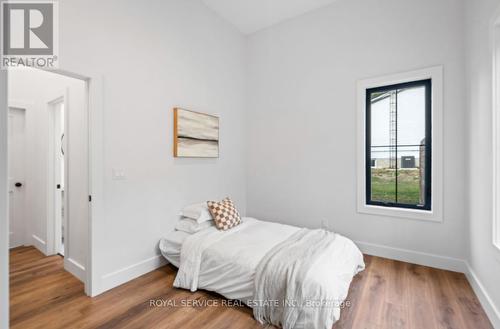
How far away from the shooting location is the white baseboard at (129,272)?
233 cm

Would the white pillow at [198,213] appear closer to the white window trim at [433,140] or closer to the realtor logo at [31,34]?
the realtor logo at [31,34]

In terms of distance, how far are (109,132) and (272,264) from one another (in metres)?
2.02

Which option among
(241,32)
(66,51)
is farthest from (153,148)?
(241,32)

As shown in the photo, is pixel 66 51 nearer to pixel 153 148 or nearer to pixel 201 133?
pixel 153 148

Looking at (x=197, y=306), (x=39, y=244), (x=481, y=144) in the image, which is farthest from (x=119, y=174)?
(x=481, y=144)

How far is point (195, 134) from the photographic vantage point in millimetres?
3236

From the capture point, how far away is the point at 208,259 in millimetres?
2322

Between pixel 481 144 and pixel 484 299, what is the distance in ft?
4.37

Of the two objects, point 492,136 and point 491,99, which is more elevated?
point 491,99

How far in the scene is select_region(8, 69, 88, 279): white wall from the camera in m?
2.53

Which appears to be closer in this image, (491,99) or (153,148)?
(491,99)

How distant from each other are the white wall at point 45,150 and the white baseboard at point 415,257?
11.1ft

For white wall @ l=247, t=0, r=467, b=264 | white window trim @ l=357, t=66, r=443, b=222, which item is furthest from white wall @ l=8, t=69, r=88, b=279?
white window trim @ l=357, t=66, r=443, b=222

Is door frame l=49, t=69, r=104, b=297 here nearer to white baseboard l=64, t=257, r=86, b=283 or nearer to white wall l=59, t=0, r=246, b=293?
white wall l=59, t=0, r=246, b=293
